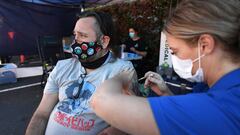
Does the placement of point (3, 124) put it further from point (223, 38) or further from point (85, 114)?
point (223, 38)

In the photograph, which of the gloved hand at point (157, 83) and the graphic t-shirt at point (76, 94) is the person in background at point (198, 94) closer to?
the gloved hand at point (157, 83)

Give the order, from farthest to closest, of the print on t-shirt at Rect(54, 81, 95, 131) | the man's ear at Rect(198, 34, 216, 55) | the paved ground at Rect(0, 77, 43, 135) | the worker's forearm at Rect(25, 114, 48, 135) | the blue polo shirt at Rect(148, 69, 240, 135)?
the paved ground at Rect(0, 77, 43, 135) < the worker's forearm at Rect(25, 114, 48, 135) < the print on t-shirt at Rect(54, 81, 95, 131) < the man's ear at Rect(198, 34, 216, 55) < the blue polo shirt at Rect(148, 69, 240, 135)

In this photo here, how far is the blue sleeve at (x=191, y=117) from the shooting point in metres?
0.64

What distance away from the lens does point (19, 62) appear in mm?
7398

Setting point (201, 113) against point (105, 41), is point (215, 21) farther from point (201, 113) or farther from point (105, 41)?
point (105, 41)

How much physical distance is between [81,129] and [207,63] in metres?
0.97

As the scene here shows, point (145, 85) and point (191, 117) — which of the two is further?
Result: point (145, 85)

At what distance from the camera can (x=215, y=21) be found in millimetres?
726

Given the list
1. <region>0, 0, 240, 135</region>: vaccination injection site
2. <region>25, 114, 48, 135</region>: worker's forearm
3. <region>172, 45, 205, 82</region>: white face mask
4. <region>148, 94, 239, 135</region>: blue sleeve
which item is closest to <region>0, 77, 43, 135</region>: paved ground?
<region>0, 0, 240, 135</region>: vaccination injection site

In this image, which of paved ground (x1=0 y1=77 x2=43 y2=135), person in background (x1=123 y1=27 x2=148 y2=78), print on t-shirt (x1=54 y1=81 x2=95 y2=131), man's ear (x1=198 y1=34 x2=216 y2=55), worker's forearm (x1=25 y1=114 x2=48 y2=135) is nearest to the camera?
man's ear (x1=198 y1=34 x2=216 y2=55)

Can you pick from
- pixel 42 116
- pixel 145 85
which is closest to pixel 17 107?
pixel 42 116

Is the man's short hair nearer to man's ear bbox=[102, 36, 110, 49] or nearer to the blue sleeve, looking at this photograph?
man's ear bbox=[102, 36, 110, 49]

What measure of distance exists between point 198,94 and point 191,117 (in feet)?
0.31

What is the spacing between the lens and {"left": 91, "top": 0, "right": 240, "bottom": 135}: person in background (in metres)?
0.65
